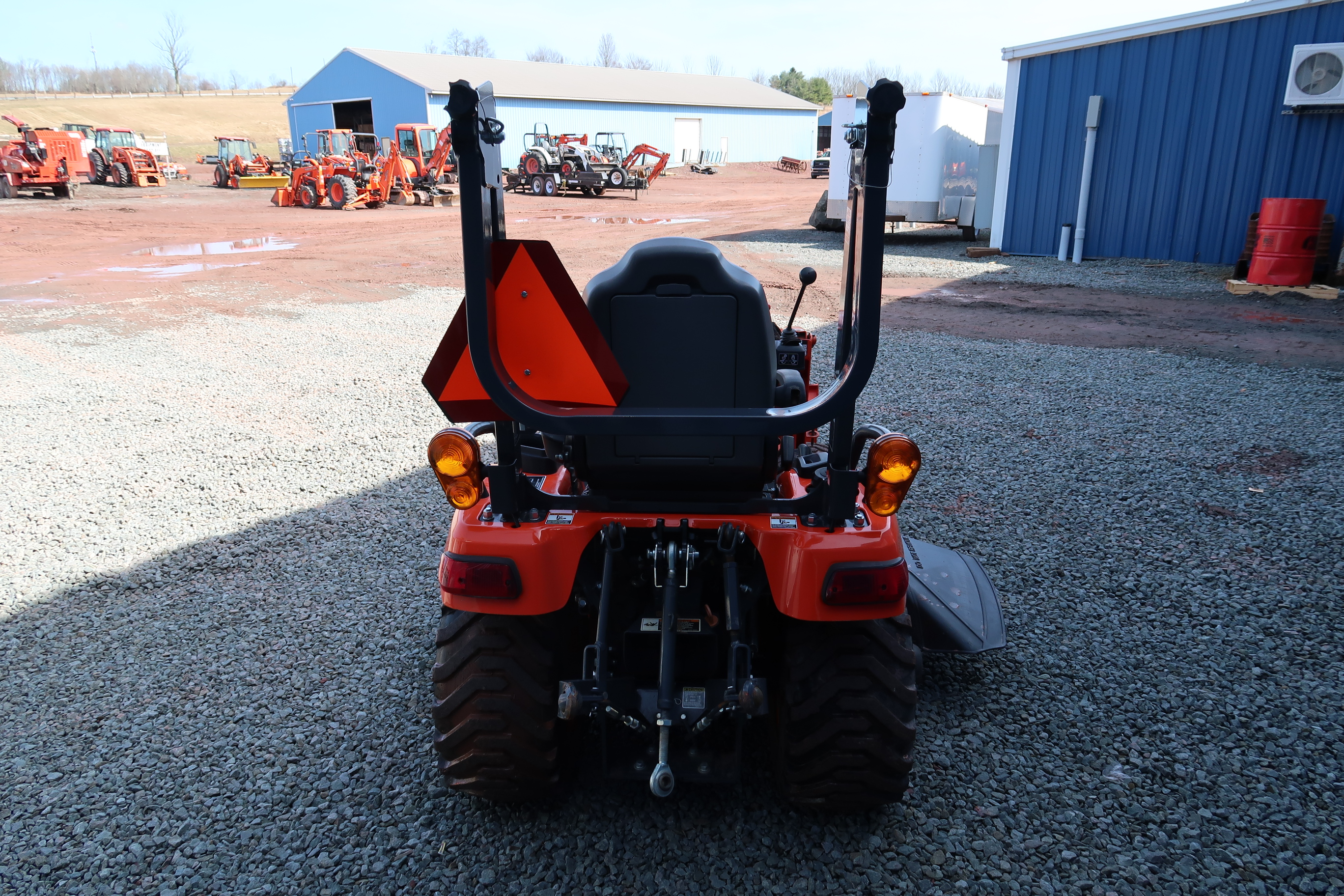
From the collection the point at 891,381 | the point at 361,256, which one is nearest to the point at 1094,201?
the point at 891,381

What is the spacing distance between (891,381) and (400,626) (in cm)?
505

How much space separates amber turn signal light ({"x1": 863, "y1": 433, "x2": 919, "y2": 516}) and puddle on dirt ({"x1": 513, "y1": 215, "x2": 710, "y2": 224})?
18.3 meters

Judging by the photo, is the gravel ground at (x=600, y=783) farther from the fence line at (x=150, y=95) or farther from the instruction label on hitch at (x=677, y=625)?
the fence line at (x=150, y=95)

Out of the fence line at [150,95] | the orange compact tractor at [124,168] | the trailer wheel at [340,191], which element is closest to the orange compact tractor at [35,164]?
the orange compact tractor at [124,168]

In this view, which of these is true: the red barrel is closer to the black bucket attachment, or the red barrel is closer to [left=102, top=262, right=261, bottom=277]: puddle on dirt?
the black bucket attachment

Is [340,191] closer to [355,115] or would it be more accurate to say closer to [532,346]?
[355,115]

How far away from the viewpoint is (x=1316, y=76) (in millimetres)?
11641

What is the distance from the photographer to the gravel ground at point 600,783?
234cm

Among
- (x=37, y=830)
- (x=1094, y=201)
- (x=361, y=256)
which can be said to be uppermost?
(x=1094, y=201)

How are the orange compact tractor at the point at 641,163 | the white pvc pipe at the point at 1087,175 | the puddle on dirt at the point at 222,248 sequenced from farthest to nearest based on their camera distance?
the orange compact tractor at the point at 641,163, the puddle on dirt at the point at 222,248, the white pvc pipe at the point at 1087,175

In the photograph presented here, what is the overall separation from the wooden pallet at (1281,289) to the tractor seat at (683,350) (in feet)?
38.2

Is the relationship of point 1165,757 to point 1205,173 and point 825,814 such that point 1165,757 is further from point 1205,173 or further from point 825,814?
point 1205,173

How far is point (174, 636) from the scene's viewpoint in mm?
3500

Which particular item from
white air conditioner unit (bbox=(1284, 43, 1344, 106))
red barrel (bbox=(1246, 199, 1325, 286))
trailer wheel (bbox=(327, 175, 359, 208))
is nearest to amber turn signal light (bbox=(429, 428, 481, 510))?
red barrel (bbox=(1246, 199, 1325, 286))
